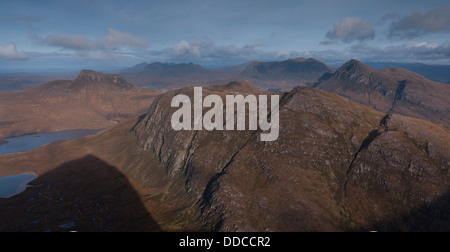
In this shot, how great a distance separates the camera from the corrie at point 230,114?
132 metres

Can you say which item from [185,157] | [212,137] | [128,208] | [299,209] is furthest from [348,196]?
[128,208]

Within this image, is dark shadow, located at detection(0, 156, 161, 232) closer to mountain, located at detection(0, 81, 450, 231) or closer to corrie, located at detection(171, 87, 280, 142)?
mountain, located at detection(0, 81, 450, 231)

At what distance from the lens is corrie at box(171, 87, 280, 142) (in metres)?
132

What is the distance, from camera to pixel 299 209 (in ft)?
300

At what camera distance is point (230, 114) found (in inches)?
5896

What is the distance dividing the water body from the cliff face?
115831 mm

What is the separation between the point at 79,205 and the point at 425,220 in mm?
164314

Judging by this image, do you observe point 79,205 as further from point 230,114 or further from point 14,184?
point 230,114

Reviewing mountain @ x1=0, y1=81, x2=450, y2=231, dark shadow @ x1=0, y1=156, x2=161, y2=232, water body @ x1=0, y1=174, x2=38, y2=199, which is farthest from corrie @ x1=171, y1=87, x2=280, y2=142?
water body @ x1=0, y1=174, x2=38, y2=199

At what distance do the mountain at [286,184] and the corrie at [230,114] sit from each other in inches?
200

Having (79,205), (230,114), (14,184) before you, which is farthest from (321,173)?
(14,184)

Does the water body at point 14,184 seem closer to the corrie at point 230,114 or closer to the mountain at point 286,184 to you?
the mountain at point 286,184
